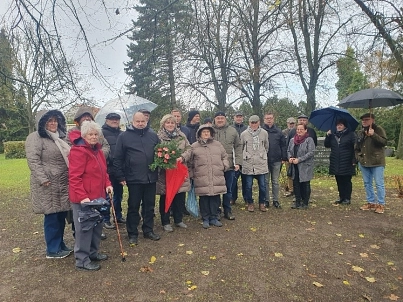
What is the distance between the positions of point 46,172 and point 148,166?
4.43 feet

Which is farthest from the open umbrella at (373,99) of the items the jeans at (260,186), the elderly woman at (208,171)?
the elderly woman at (208,171)

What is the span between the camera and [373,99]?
618 centimetres

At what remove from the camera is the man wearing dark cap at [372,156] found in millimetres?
6152

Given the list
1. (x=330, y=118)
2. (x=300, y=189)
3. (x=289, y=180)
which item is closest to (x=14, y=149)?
(x=289, y=180)

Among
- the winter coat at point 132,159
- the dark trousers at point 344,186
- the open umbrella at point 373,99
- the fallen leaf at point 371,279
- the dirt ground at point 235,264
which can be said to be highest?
the open umbrella at point 373,99

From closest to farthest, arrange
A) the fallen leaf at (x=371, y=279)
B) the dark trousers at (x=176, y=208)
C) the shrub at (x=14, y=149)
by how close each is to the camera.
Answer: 1. the fallen leaf at (x=371, y=279)
2. the dark trousers at (x=176, y=208)
3. the shrub at (x=14, y=149)

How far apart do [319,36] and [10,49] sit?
13467mm

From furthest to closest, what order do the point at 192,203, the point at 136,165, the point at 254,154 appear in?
the point at 254,154 → the point at 192,203 → the point at 136,165

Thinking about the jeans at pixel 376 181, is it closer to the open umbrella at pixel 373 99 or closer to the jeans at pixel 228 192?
the open umbrella at pixel 373 99

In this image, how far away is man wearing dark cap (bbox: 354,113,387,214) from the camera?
6152 millimetres

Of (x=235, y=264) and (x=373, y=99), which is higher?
(x=373, y=99)

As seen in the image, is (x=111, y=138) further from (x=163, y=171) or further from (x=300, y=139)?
(x=300, y=139)

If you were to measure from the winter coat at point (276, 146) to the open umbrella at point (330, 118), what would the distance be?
111cm

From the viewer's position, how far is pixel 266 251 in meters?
4.49
